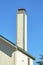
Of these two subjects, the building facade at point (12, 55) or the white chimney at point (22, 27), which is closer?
the building facade at point (12, 55)

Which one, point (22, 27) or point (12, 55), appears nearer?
point (12, 55)

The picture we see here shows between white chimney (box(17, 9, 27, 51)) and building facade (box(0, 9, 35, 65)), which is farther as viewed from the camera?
white chimney (box(17, 9, 27, 51))

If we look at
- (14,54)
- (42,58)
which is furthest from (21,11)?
(14,54)

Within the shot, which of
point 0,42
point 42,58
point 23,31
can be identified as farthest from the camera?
point 42,58

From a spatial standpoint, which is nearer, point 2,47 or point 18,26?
point 2,47

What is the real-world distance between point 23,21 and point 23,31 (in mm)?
1236


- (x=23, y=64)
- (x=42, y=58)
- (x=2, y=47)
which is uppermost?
(x=2, y=47)

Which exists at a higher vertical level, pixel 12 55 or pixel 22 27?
pixel 12 55

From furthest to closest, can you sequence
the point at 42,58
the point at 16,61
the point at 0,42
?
the point at 42,58, the point at 16,61, the point at 0,42

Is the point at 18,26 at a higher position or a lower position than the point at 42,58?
higher

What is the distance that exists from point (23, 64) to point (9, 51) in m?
3.06

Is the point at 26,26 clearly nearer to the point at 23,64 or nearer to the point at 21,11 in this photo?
the point at 21,11

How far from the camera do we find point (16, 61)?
1198 inches

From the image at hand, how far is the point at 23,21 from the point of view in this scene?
42.0 metres
